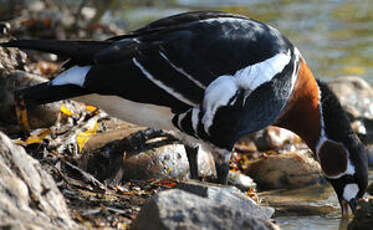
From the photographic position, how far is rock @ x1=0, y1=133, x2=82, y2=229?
3547 millimetres

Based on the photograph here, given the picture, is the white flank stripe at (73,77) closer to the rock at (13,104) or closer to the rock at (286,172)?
the rock at (13,104)

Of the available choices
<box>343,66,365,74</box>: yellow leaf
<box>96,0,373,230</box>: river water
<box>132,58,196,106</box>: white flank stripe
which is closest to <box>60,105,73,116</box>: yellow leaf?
<box>132,58,196,106</box>: white flank stripe

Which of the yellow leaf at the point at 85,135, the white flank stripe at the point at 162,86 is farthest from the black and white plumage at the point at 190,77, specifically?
the yellow leaf at the point at 85,135

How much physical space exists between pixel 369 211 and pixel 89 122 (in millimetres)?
2875

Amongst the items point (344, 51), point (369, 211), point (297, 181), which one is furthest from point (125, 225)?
point (344, 51)

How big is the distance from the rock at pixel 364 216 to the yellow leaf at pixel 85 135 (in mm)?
2460

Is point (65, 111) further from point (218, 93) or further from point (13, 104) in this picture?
point (218, 93)

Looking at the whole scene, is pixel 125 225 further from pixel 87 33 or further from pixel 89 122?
pixel 87 33

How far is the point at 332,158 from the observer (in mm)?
6168

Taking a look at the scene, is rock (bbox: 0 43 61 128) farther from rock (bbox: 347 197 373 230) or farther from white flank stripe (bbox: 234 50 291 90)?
rock (bbox: 347 197 373 230)

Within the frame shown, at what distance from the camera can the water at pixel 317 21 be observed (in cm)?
1133

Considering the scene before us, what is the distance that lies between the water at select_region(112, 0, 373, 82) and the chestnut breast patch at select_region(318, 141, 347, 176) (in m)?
4.65

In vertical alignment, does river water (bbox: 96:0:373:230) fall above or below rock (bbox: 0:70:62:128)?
below

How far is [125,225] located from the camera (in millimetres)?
4250
